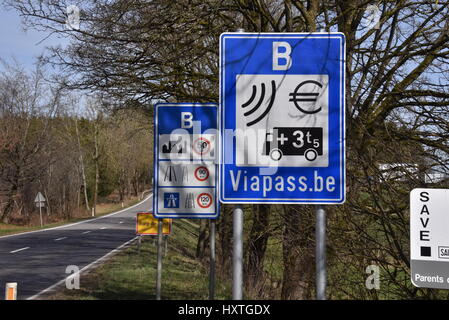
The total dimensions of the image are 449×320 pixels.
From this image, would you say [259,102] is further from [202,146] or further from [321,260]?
[202,146]

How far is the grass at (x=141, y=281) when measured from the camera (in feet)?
33.9

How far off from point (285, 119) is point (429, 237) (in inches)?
42.2

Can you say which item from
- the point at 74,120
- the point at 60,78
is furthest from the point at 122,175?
the point at 60,78

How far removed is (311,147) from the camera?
2.75 meters

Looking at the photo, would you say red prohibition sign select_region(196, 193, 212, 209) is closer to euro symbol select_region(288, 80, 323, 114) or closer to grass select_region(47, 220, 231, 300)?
grass select_region(47, 220, 231, 300)

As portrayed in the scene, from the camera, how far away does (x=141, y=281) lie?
12508 millimetres

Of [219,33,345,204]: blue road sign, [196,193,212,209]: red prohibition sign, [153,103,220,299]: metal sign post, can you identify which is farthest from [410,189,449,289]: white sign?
[196,193,212,209]: red prohibition sign

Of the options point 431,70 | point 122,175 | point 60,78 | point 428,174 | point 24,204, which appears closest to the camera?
point 428,174

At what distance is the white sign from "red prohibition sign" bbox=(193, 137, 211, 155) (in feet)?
8.52

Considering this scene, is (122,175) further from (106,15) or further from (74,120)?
(106,15)

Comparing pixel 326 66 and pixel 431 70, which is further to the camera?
pixel 431 70

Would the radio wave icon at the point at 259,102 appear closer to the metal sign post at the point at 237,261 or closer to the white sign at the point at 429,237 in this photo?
the metal sign post at the point at 237,261
